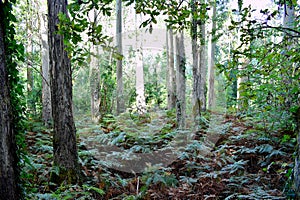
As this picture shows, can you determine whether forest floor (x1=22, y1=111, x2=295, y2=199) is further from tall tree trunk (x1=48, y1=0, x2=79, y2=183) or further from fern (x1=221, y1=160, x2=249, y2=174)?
tall tree trunk (x1=48, y1=0, x2=79, y2=183)

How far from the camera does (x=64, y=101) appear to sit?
12.8 ft

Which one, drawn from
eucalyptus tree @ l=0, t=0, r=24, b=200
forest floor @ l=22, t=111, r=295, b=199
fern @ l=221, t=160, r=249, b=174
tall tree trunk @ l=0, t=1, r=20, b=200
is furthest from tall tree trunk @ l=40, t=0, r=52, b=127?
tall tree trunk @ l=0, t=1, r=20, b=200

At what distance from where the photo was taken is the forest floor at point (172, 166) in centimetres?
378

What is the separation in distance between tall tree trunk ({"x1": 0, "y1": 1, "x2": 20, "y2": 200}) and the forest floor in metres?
0.41

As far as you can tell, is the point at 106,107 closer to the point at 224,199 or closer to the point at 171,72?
the point at 171,72

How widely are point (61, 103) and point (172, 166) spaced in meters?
2.87

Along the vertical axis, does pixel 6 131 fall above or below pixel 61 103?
below

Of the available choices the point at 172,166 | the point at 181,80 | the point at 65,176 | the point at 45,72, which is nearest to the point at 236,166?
the point at 172,166

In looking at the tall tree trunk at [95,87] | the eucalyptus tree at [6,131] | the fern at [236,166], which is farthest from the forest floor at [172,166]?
the tall tree trunk at [95,87]

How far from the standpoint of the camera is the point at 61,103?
3877 mm

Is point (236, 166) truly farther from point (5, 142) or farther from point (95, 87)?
point (95, 87)

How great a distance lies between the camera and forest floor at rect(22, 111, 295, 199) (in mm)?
3781

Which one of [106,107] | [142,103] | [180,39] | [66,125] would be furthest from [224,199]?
[142,103]

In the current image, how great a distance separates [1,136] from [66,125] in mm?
1772
